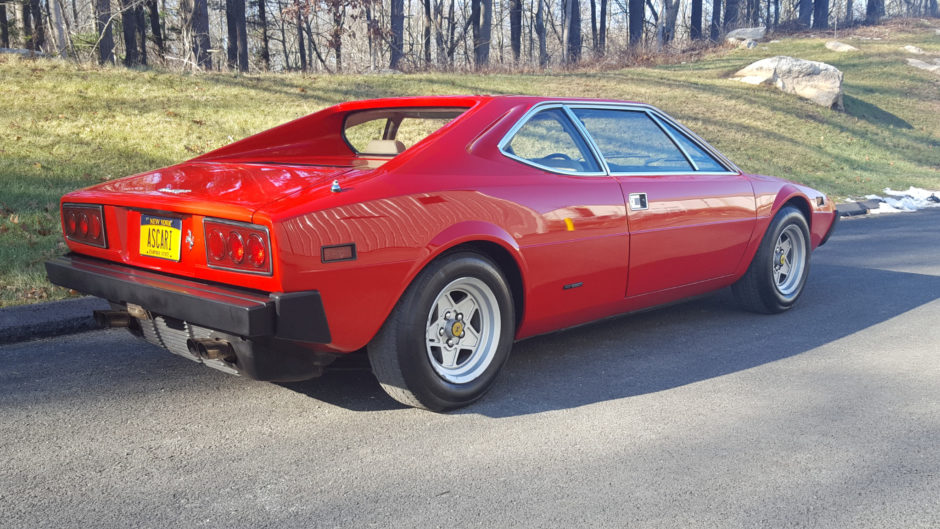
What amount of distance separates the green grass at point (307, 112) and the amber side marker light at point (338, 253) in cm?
335

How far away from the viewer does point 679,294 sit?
463cm

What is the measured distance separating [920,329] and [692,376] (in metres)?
1.98

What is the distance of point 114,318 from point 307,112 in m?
9.37

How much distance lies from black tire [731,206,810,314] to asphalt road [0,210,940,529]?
0.47 meters

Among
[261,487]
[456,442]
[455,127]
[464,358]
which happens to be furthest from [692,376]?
[261,487]

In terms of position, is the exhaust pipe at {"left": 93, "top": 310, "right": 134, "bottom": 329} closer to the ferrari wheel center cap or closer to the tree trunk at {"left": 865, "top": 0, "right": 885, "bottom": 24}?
the ferrari wheel center cap

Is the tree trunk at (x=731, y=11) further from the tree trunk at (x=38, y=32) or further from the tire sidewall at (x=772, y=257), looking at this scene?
the tire sidewall at (x=772, y=257)

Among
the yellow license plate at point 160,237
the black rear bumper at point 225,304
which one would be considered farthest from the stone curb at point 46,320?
the yellow license plate at point 160,237

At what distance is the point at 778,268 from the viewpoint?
5383 mm

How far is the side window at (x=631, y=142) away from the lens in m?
4.25

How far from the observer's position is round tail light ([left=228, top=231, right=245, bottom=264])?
2.95 m

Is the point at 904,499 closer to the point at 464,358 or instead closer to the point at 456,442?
the point at 456,442

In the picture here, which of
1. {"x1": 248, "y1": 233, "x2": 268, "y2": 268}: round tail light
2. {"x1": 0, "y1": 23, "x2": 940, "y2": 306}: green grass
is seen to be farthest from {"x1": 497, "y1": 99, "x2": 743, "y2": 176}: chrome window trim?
{"x1": 0, "y1": 23, "x2": 940, "y2": 306}: green grass

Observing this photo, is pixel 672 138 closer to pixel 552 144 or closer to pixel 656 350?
pixel 552 144
